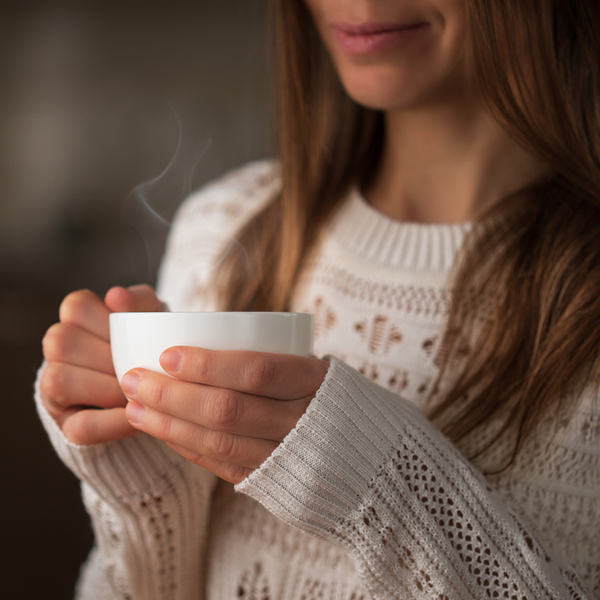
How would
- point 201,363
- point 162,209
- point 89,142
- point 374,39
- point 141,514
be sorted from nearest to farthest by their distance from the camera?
point 201,363 → point 141,514 → point 374,39 → point 162,209 → point 89,142

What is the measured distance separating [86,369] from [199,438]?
20cm

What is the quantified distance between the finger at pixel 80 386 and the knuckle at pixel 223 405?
0.63ft

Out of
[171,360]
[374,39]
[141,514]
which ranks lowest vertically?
[141,514]

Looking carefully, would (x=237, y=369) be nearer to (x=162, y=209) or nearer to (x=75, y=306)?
(x=75, y=306)

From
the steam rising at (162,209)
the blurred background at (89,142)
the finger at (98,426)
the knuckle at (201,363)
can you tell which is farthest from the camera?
the steam rising at (162,209)

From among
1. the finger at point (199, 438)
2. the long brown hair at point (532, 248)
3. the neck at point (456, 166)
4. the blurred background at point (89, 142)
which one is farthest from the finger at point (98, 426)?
the blurred background at point (89, 142)

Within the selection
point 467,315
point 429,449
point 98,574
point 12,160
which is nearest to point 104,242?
point 12,160

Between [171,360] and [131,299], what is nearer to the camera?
[171,360]

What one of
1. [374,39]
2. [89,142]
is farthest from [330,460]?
[89,142]

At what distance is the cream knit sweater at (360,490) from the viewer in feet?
1.80

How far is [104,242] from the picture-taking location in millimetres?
2113

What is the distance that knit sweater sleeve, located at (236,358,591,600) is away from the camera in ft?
1.70

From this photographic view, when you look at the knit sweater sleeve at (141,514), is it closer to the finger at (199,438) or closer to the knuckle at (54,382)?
the knuckle at (54,382)

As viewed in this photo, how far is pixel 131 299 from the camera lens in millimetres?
640
